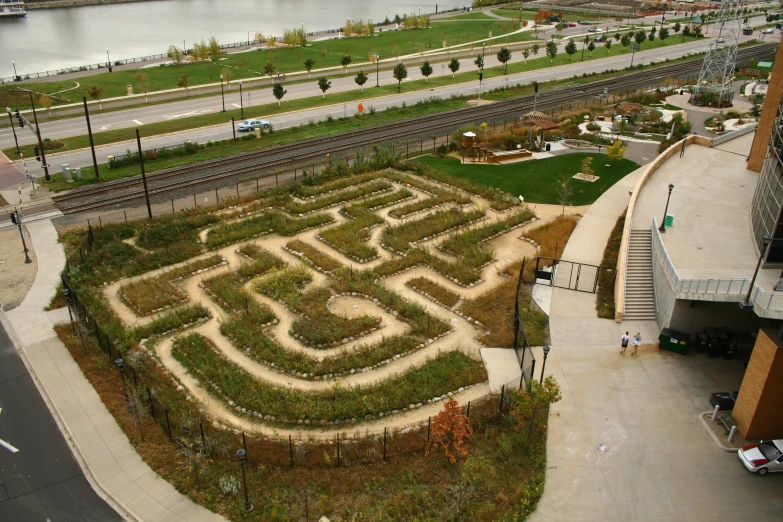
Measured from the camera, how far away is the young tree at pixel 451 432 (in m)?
22.4

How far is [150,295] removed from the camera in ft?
107

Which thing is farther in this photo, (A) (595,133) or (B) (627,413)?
(A) (595,133)

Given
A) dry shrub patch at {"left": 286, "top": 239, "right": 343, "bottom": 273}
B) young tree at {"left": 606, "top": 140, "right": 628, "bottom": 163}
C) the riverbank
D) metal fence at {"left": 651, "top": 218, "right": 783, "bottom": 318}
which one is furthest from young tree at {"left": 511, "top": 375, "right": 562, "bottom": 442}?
the riverbank

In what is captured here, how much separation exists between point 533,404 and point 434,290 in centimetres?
1099

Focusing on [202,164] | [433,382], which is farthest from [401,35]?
[433,382]

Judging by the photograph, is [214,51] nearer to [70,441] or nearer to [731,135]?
[731,135]

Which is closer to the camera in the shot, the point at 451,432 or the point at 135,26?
the point at 451,432

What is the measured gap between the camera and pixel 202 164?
170 ft

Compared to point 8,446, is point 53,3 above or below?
above

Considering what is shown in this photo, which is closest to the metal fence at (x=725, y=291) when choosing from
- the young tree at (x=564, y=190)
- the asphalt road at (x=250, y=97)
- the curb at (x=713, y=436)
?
the curb at (x=713, y=436)

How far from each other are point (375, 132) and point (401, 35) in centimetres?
7095

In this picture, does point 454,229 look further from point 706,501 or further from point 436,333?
point 706,501

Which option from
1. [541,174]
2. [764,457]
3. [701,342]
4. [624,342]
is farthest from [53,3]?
[764,457]

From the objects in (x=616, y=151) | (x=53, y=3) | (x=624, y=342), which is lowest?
(x=624, y=342)
